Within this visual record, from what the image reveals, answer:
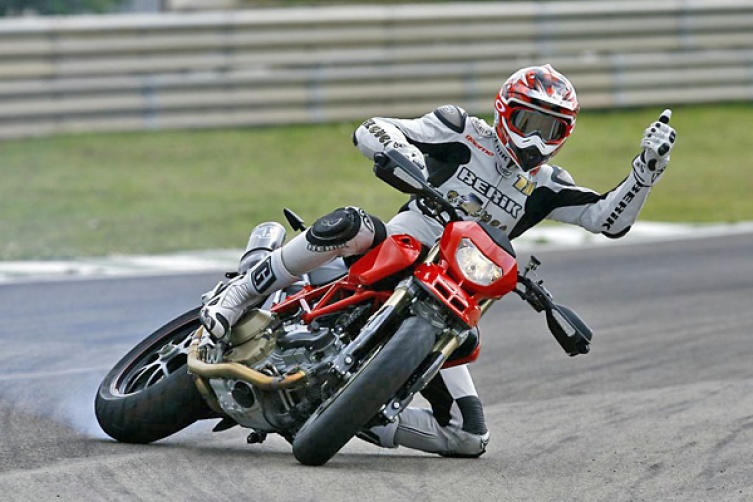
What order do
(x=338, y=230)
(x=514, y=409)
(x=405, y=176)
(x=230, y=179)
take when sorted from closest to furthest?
1. (x=405, y=176)
2. (x=338, y=230)
3. (x=514, y=409)
4. (x=230, y=179)

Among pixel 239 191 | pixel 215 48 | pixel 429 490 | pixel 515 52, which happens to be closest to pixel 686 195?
pixel 515 52

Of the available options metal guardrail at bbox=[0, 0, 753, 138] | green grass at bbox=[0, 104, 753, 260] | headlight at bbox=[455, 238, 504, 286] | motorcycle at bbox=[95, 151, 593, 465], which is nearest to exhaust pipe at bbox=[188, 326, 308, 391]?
motorcycle at bbox=[95, 151, 593, 465]

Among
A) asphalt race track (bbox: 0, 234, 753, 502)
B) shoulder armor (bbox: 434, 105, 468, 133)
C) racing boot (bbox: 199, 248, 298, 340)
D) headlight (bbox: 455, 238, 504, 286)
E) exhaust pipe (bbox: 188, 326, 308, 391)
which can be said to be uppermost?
shoulder armor (bbox: 434, 105, 468, 133)

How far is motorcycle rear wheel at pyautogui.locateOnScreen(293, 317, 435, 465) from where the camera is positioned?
5.13 metres

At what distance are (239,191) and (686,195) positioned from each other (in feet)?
18.1

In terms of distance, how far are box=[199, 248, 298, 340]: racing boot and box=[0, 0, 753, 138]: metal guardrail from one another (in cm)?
1323

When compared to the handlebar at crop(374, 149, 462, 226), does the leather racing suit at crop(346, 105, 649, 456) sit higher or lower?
lower

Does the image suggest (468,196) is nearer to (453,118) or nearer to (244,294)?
(453,118)

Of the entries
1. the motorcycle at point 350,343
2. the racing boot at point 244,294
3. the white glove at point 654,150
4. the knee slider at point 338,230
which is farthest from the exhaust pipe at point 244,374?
the white glove at point 654,150

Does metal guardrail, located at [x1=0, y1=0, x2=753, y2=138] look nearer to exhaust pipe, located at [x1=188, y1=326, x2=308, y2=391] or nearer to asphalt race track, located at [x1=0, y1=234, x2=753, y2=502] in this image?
asphalt race track, located at [x1=0, y1=234, x2=753, y2=502]

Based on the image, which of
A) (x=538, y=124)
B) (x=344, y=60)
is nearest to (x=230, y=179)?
(x=344, y=60)

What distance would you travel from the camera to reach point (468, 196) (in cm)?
596

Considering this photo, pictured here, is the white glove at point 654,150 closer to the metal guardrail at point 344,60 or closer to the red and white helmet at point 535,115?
the red and white helmet at point 535,115

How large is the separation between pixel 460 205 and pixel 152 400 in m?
1.52
